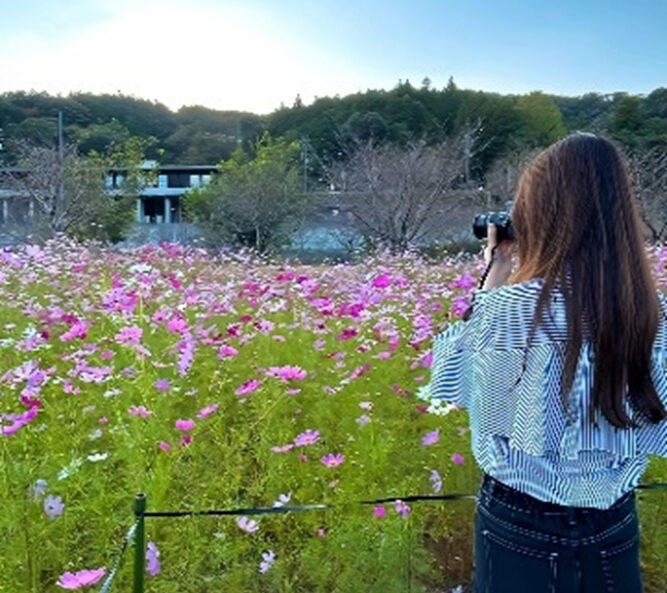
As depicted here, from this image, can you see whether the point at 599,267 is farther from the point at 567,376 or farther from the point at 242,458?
the point at 242,458

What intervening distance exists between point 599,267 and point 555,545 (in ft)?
1.29

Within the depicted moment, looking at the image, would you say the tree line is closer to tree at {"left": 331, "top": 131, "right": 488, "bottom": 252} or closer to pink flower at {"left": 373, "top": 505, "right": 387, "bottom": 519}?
tree at {"left": 331, "top": 131, "right": 488, "bottom": 252}

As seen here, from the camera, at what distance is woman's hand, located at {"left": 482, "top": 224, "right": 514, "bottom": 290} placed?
1185 mm

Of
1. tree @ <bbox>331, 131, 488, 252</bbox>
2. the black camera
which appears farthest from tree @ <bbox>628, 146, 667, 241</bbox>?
the black camera

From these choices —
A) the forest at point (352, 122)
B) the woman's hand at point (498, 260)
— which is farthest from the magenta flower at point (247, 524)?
the forest at point (352, 122)

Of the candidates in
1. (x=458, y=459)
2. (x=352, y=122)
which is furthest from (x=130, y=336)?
(x=352, y=122)

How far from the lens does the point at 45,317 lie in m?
2.96

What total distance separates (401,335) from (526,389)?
172 cm

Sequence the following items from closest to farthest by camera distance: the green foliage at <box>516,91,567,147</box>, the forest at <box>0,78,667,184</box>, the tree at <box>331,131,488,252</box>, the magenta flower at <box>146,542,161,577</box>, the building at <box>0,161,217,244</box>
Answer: the magenta flower at <box>146,542,161,577</box> → the tree at <box>331,131,488,252</box> → the building at <box>0,161,217,244</box> → the forest at <box>0,78,667,184</box> → the green foliage at <box>516,91,567,147</box>

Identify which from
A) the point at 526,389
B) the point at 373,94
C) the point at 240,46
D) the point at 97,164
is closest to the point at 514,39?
the point at 240,46

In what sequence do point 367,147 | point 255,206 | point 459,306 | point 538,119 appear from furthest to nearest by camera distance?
point 538,119, point 367,147, point 255,206, point 459,306

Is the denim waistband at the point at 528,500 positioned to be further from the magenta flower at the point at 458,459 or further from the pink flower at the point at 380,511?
the magenta flower at the point at 458,459

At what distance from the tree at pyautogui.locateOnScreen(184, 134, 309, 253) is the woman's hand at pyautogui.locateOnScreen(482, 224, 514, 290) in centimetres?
1579

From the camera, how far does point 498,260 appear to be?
121cm
